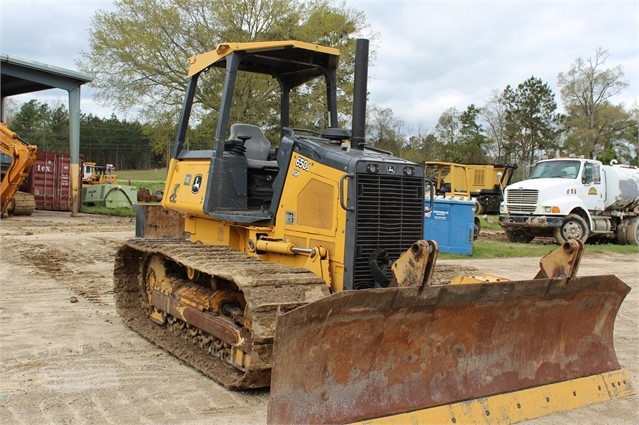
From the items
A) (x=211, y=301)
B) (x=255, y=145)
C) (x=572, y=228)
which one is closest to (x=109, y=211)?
(x=572, y=228)

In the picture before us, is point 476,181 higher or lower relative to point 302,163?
higher

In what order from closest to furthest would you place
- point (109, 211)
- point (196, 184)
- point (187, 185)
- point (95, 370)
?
point (95, 370)
point (196, 184)
point (187, 185)
point (109, 211)

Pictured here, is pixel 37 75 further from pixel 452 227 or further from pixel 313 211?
pixel 313 211

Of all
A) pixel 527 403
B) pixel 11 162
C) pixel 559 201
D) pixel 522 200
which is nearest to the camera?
pixel 527 403

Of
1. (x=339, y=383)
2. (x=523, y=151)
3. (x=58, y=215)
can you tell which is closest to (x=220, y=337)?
(x=339, y=383)

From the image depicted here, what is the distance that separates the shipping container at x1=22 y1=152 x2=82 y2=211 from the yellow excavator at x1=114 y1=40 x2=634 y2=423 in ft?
64.5

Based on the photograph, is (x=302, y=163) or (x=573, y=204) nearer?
(x=302, y=163)

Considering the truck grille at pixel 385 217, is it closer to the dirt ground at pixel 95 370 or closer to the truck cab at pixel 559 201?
the dirt ground at pixel 95 370

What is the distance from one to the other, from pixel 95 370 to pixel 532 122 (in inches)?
2278


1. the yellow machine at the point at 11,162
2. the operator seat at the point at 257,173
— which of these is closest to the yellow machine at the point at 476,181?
the yellow machine at the point at 11,162

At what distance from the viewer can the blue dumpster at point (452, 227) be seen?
14938 millimetres

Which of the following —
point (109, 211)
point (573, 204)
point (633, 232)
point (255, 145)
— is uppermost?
point (255, 145)

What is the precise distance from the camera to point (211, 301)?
5652 mm

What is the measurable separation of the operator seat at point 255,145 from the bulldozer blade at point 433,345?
2.44m
